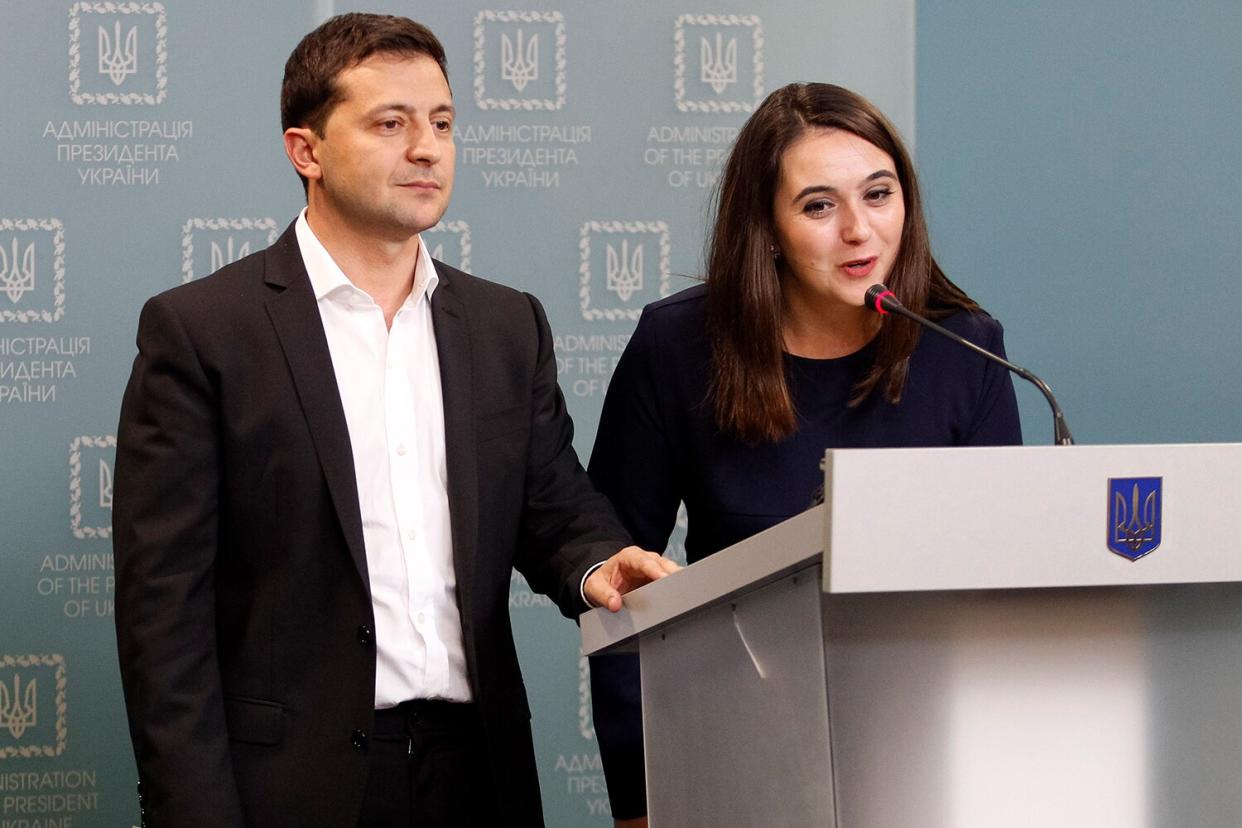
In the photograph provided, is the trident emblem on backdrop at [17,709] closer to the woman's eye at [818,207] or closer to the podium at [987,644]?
the woman's eye at [818,207]

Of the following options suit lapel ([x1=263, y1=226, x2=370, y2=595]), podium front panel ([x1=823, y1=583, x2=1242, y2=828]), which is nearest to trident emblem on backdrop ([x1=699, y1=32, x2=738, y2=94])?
suit lapel ([x1=263, y1=226, x2=370, y2=595])

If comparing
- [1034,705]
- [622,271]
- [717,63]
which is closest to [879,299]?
[1034,705]

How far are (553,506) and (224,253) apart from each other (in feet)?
4.48

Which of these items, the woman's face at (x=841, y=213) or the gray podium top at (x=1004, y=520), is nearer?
the gray podium top at (x=1004, y=520)

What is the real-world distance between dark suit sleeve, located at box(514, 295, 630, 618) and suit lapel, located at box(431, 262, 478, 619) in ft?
0.44

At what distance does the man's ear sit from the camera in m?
2.18

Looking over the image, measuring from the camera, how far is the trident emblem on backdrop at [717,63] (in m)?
3.34

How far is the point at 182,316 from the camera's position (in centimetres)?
198

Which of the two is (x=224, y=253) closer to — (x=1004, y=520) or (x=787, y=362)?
(x=787, y=362)

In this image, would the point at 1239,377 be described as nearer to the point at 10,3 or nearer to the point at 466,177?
the point at 466,177

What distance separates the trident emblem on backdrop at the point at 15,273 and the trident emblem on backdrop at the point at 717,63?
154cm

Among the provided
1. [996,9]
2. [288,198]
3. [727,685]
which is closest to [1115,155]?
[996,9]

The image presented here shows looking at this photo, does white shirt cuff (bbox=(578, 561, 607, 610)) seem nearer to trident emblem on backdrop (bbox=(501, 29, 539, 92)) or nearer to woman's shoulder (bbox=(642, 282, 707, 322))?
woman's shoulder (bbox=(642, 282, 707, 322))

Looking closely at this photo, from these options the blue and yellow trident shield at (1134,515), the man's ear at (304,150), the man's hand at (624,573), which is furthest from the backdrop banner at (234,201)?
the blue and yellow trident shield at (1134,515)
